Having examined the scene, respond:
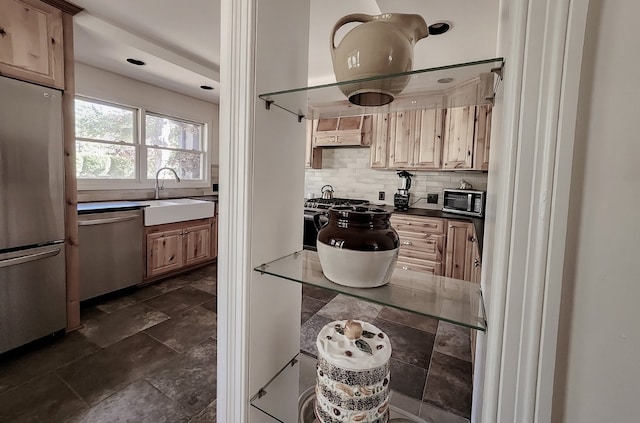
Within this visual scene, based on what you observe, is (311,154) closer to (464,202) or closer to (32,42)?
(464,202)

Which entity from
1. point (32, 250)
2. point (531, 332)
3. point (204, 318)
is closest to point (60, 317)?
point (32, 250)

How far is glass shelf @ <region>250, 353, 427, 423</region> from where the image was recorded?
77cm

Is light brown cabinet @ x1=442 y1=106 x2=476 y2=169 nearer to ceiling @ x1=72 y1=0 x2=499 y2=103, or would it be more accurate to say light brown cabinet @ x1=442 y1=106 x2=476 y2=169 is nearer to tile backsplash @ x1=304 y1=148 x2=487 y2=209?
tile backsplash @ x1=304 y1=148 x2=487 y2=209

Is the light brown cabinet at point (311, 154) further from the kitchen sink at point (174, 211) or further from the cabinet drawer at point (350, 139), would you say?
the kitchen sink at point (174, 211)

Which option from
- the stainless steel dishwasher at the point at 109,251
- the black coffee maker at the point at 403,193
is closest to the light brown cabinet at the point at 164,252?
the stainless steel dishwasher at the point at 109,251

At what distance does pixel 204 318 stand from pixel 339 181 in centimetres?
254

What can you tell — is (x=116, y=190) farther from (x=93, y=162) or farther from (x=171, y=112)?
(x=171, y=112)

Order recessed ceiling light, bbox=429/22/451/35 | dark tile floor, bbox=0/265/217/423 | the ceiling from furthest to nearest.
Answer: recessed ceiling light, bbox=429/22/451/35, the ceiling, dark tile floor, bbox=0/265/217/423

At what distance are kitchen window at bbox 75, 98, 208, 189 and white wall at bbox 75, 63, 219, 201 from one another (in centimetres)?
8

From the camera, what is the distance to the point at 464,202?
10.5ft

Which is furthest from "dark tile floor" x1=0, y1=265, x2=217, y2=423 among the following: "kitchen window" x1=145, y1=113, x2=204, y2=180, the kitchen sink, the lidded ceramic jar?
"kitchen window" x1=145, y1=113, x2=204, y2=180

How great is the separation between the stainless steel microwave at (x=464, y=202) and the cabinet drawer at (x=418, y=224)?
13.9 inches

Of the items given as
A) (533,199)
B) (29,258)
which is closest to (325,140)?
(29,258)

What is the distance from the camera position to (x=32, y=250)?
6.23ft
